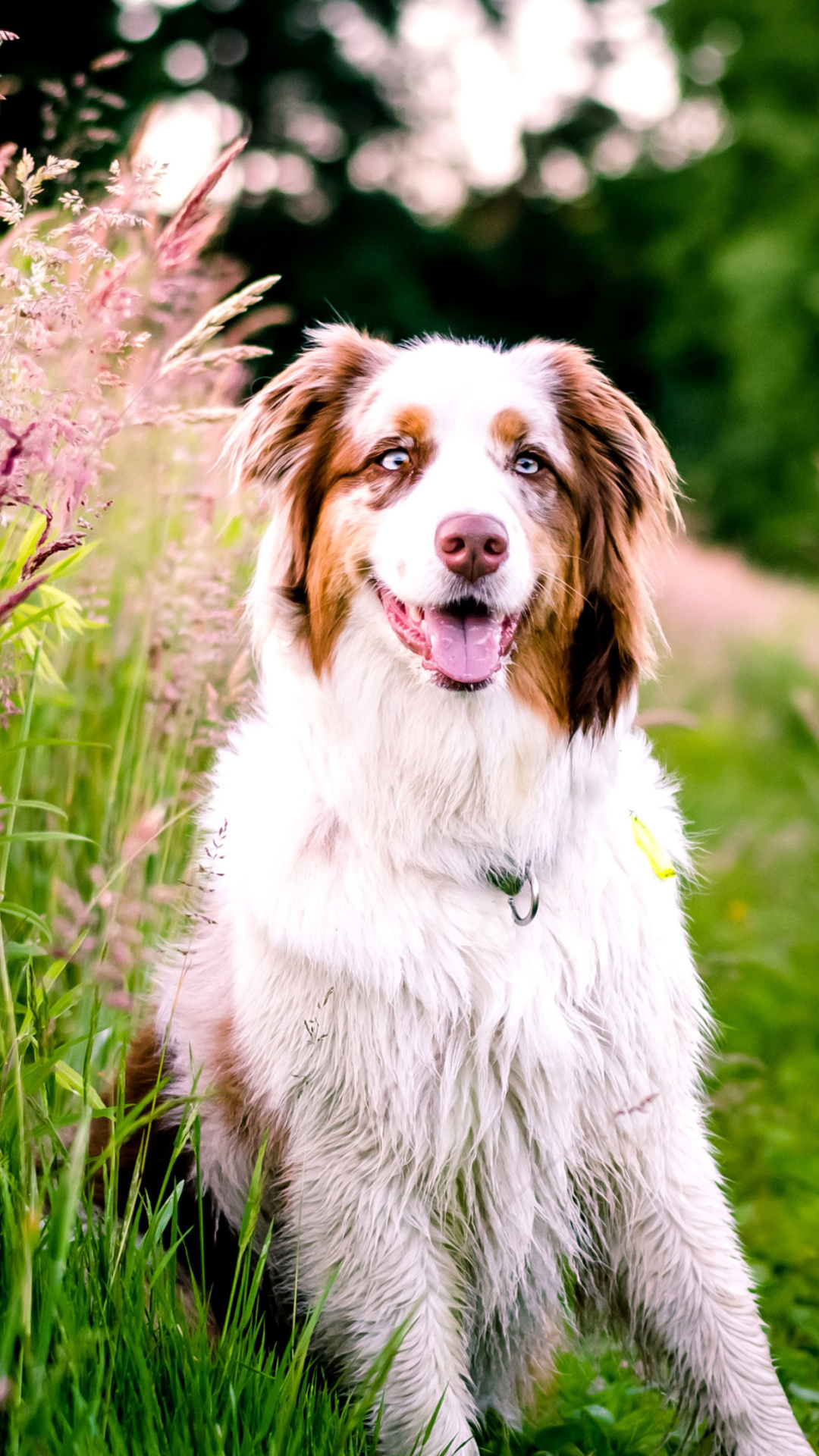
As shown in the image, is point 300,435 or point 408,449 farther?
point 300,435

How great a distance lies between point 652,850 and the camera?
283cm

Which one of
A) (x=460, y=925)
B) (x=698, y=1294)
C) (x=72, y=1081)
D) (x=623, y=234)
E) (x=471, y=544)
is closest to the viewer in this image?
(x=72, y=1081)

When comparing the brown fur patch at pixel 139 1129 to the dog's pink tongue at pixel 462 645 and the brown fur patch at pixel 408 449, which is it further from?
the brown fur patch at pixel 408 449

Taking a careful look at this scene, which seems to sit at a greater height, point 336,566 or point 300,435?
point 300,435

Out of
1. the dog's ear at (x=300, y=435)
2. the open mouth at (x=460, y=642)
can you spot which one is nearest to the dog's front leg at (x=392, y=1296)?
the open mouth at (x=460, y=642)

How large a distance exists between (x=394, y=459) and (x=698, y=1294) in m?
1.84

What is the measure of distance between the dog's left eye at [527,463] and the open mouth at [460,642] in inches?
13.7

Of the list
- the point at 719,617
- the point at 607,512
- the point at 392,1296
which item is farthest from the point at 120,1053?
the point at 719,617

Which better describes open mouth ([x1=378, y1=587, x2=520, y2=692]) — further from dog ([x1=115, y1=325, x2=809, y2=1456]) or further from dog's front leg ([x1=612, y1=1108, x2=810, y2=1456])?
dog's front leg ([x1=612, y1=1108, x2=810, y2=1456])

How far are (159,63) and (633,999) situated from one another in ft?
70.8

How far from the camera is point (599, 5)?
26375mm

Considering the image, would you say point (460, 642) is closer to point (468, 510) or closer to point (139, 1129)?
point (468, 510)

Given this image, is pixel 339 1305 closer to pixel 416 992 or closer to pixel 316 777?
pixel 416 992

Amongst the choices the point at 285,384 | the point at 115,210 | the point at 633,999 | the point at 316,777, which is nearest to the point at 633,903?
the point at 633,999
